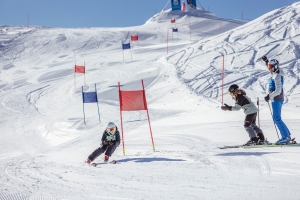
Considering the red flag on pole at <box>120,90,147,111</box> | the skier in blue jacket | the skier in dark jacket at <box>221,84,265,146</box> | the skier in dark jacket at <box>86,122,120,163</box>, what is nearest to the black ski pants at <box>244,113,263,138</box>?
the skier in dark jacket at <box>221,84,265,146</box>

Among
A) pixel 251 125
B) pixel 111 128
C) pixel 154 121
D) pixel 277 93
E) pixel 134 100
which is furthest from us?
pixel 154 121

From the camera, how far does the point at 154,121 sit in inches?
504

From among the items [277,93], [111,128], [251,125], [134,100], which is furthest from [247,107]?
[111,128]

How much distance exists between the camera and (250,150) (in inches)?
276

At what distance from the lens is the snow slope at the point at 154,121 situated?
16.4 ft

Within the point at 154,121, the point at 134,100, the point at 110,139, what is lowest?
the point at 110,139

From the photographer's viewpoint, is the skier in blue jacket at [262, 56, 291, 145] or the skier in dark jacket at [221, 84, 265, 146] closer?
the skier in blue jacket at [262, 56, 291, 145]

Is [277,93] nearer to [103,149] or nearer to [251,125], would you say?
[251,125]

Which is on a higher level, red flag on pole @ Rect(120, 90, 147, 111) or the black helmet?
the black helmet

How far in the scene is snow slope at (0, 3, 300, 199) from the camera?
16.4 feet

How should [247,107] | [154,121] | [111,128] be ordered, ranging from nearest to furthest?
[111,128]
[247,107]
[154,121]

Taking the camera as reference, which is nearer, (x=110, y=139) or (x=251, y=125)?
(x=110, y=139)

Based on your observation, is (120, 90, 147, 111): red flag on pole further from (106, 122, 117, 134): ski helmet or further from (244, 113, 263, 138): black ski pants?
(244, 113, 263, 138): black ski pants

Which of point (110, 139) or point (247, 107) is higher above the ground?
point (247, 107)
